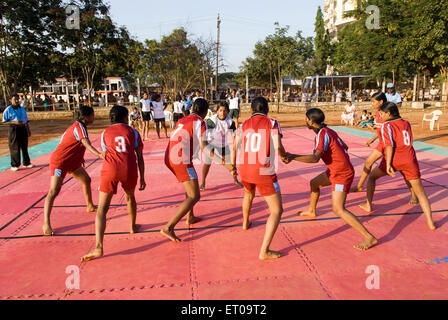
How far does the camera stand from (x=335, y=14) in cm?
5838

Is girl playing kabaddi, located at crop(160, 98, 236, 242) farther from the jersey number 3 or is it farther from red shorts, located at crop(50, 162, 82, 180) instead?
red shorts, located at crop(50, 162, 82, 180)

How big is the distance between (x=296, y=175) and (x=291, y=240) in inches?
137

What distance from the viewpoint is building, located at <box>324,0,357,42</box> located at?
54.1m

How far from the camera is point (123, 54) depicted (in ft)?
89.6

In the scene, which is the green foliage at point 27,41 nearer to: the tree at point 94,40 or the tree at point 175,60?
the tree at point 94,40

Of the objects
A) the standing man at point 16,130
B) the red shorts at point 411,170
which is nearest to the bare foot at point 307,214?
the red shorts at point 411,170

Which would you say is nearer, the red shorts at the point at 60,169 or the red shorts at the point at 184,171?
Result: the red shorts at the point at 184,171

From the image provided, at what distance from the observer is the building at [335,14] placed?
5412 cm

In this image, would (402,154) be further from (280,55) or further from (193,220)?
(280,55)

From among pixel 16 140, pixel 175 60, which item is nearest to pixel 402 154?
pixel 16 140

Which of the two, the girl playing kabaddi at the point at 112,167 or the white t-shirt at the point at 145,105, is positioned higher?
the white t-shirt at the point at 145,105
